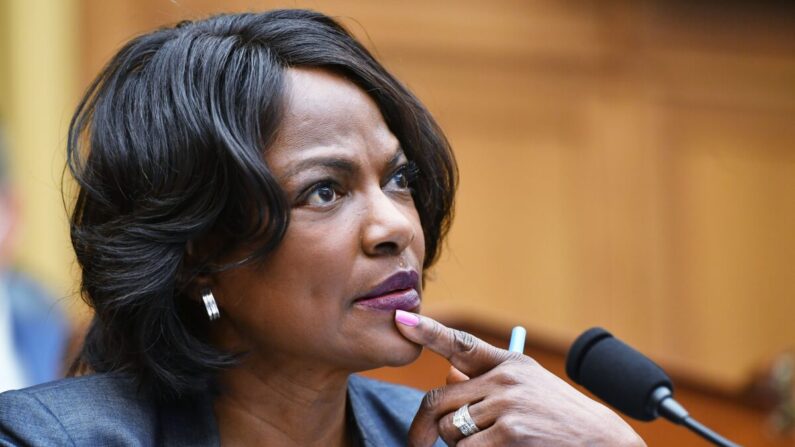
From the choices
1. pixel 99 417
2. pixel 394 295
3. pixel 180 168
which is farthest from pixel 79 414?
pixel 394 295

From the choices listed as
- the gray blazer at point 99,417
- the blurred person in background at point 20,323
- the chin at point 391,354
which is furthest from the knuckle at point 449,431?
the blurred person in background at point 20,323

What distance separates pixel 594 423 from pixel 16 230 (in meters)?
2.18

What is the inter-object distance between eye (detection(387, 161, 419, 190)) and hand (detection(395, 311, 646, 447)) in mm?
242

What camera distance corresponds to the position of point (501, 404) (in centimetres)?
192

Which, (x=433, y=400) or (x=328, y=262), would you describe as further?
(x=433, y=400)

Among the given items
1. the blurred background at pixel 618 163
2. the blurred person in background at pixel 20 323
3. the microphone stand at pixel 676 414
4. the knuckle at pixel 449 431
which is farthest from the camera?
the blurred background at pixel 618 163

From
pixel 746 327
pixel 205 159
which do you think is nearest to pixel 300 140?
pixel 205 159

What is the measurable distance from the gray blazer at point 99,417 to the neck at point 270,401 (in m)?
0.03

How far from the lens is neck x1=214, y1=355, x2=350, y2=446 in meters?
1.99

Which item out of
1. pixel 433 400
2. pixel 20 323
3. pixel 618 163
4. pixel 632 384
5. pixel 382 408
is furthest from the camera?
pixel 618 163

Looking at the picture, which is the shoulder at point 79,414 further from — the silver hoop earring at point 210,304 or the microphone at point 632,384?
the microphone at point 632,384

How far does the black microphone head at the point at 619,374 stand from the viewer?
2.08 metres

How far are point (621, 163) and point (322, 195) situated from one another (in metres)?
3.30

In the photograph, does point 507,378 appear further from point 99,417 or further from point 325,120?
point 99,417
